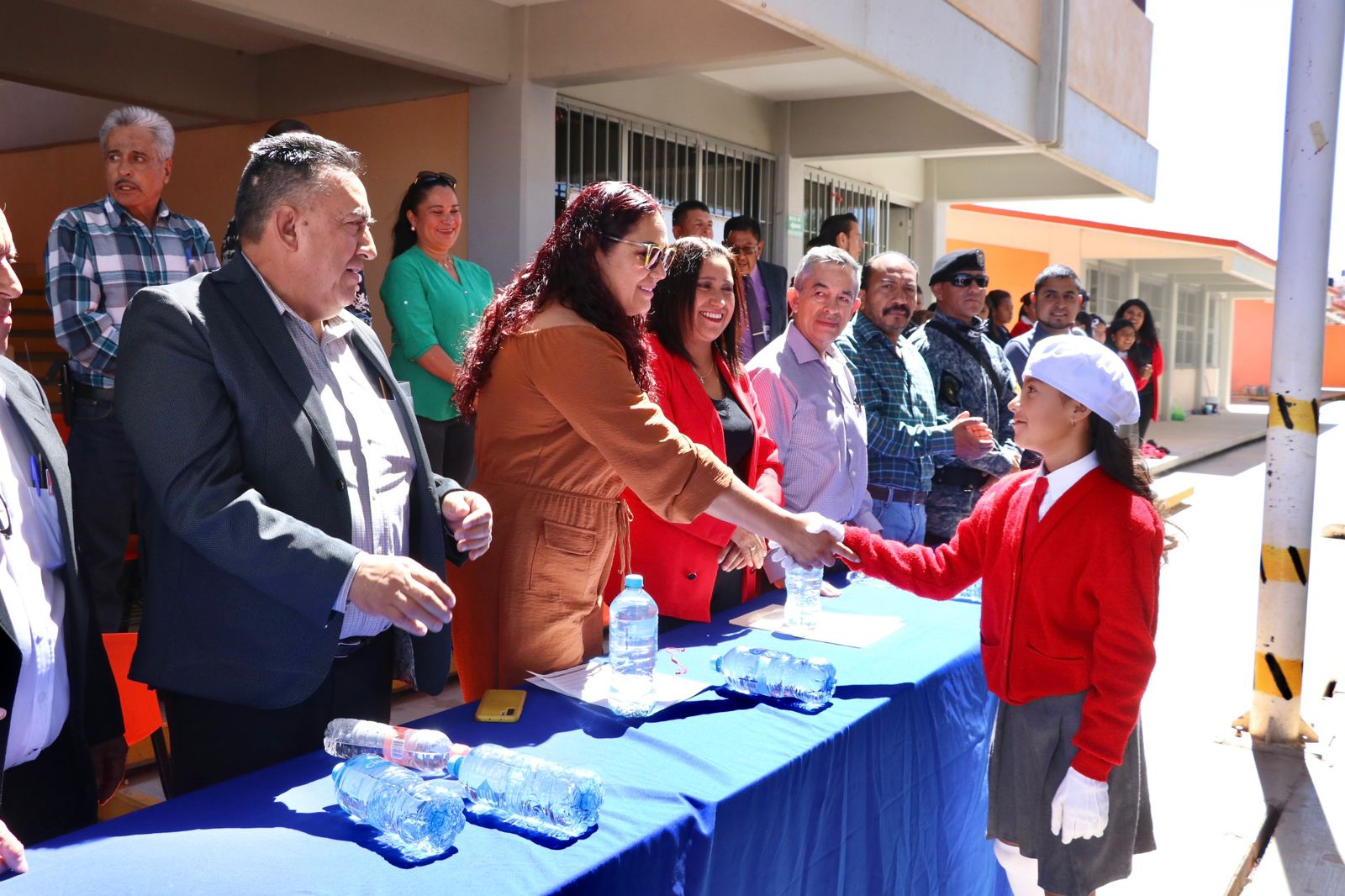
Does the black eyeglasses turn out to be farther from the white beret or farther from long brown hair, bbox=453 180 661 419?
the white beret

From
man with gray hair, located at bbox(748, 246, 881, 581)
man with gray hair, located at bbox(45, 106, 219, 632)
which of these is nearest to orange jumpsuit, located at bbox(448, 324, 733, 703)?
man with gray hair, located at bbox(748, 246, 881, 581)

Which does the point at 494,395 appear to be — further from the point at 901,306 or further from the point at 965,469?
the point at 965,469

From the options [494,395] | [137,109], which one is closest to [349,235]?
[494,395]

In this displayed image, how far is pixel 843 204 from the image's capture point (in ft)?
35.9

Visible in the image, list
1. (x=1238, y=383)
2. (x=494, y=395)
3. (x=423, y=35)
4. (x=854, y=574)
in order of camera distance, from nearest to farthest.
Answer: (x=494, y=395) → (x=854, y=574) → (x=423, y=35) → (x=1238, y=383)

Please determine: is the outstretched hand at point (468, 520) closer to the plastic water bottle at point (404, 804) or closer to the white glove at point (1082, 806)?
the plastic water bottle at point (404, 804)

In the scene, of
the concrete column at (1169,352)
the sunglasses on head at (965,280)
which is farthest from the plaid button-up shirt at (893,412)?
the concrete column at (1169,352)

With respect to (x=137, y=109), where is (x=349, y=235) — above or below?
below

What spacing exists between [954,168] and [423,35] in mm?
7829

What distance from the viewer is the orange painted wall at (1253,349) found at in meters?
42.5

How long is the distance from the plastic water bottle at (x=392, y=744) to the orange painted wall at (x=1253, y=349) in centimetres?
4631

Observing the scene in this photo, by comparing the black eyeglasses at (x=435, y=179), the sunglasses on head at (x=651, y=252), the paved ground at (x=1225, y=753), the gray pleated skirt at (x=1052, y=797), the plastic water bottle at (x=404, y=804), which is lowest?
the paved ground at (x=1225, y=753)

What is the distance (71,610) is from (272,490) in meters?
0.37

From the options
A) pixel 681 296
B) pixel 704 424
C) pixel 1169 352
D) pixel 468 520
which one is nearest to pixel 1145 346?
pixel 681 296
